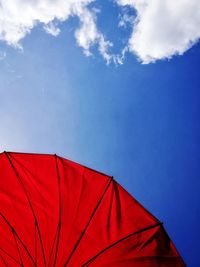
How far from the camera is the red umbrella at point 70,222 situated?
15.0 ft

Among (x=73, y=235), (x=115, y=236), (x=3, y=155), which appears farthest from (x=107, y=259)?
(x=3, y=155)

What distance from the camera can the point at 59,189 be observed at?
16.2 ft

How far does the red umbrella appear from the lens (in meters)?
4.58

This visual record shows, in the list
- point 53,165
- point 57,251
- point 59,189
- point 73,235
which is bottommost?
point 57,251

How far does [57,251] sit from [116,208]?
119cm

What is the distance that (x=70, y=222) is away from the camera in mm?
4684

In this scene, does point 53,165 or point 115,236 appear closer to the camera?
point 115,236

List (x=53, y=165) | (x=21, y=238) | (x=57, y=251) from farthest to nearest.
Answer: (x=53, y=165) → (x=21, y=238) → (x=57, y=251)

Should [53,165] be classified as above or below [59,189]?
above

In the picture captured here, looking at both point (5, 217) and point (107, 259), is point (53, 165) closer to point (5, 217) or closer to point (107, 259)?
point (5, 217)

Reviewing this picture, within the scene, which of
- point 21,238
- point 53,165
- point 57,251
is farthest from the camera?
point 53,165

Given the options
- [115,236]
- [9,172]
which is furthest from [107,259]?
[9,172]

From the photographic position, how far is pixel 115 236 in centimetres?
478

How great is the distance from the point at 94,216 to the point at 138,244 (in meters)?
0.90
